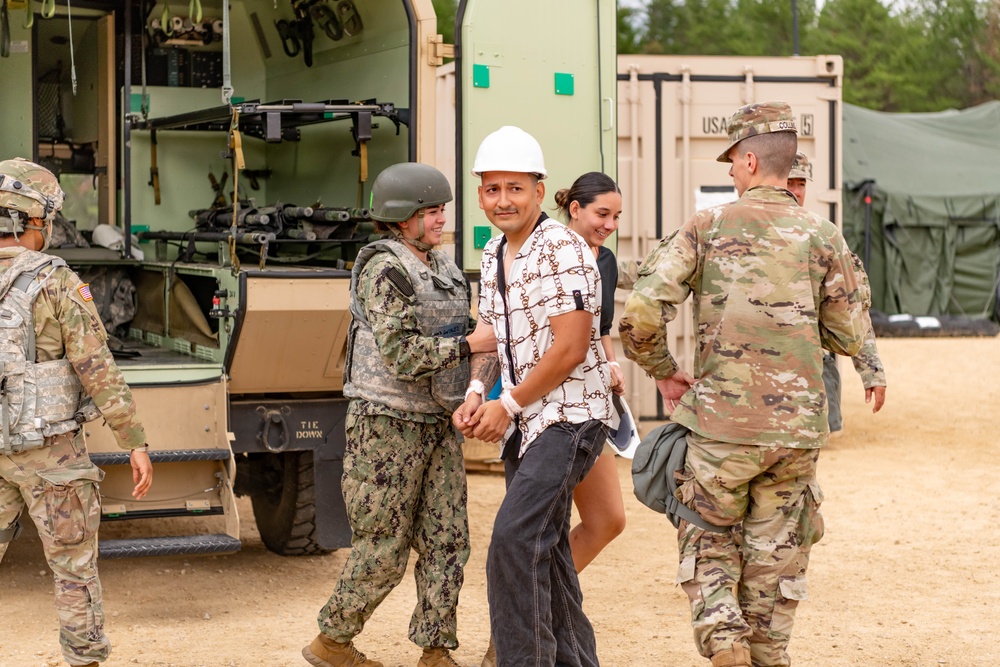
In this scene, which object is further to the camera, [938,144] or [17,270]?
[938,144]

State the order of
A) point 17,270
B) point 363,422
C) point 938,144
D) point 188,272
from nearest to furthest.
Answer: point 17,270 < point 363,422 < point 188,272 < point 938,144

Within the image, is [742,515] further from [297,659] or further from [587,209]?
[297,659]

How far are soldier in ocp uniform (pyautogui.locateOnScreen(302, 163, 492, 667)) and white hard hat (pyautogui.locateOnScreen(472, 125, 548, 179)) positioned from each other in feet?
1.80

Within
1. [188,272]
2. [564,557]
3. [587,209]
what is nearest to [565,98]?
[587,209]

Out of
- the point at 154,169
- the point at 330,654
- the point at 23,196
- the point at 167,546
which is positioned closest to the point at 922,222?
the point at 154,169

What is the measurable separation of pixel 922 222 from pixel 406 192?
1454cm

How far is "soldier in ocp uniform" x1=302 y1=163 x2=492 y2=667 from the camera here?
459 cm

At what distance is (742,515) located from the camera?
3.98 m

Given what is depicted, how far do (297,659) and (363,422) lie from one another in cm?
99

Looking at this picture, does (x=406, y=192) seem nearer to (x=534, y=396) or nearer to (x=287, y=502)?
(x=534, y=396)

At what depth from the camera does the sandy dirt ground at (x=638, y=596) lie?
16.8 feet

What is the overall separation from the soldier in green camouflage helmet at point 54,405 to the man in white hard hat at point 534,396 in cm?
116

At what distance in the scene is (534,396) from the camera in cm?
401

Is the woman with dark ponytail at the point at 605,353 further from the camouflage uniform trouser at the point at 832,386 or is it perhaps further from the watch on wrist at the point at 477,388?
the camouflage uniform trouser at the point at 832,386
